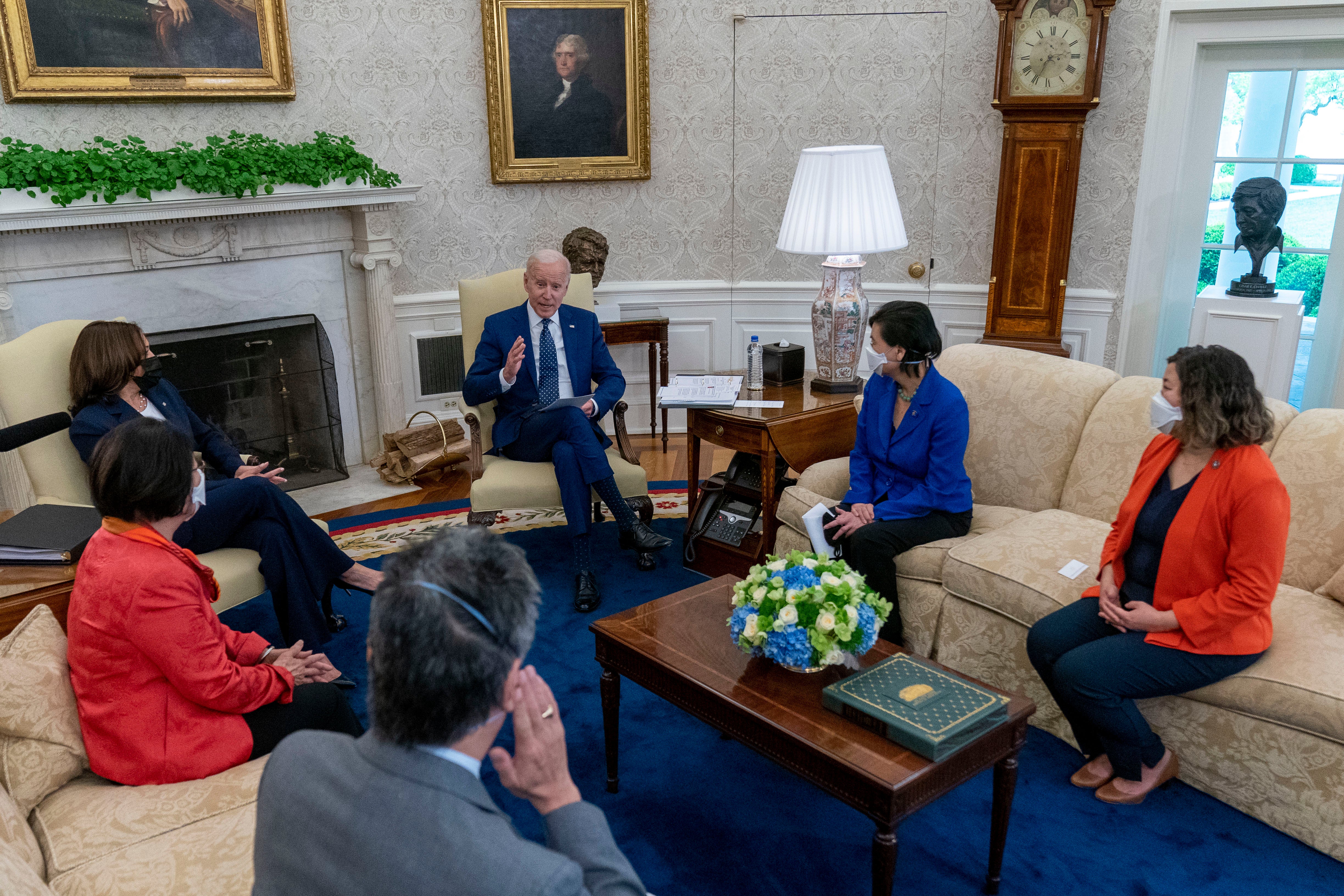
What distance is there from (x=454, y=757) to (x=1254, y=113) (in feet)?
16.0

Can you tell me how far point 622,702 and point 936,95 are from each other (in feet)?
11.7

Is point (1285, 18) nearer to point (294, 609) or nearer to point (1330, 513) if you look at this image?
point (1330, 513)

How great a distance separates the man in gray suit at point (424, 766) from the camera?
1.08m

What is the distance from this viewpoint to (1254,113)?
15.0 ft

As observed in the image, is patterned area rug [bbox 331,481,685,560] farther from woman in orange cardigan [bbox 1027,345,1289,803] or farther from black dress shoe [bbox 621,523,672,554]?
woman in orange cardigan [bbox 1027,345,1289,803]

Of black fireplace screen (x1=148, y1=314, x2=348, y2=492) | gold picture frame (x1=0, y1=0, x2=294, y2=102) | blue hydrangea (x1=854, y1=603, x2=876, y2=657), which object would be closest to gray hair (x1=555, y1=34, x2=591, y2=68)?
gold picture frame (x1=0, y1=0, x2=294, y2=102)

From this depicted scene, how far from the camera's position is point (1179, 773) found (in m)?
2.53

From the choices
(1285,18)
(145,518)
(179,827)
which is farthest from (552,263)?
(1285,18)

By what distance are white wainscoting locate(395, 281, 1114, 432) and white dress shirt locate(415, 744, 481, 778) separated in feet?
13.6

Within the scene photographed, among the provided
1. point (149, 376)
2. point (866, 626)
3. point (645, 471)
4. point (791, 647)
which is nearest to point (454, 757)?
point (791, 647)

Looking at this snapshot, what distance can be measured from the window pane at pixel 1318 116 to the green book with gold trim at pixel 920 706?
3.70m

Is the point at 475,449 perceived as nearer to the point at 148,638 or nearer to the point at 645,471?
the point at 645,471

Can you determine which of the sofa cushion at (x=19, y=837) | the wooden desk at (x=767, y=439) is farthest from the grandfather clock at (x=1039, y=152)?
the sofa cushion at (x=19, y=837)

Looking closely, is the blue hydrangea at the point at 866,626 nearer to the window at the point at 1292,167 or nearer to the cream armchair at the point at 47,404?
the cream armchair at the point at 47,404
